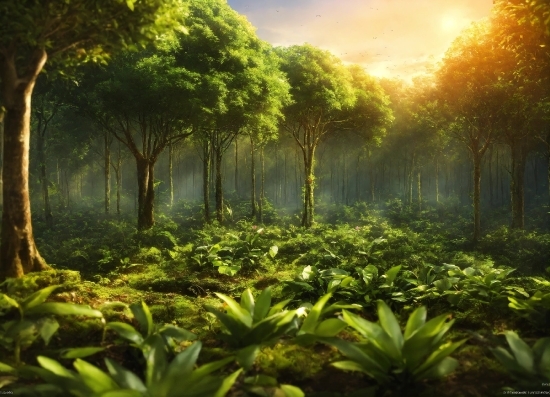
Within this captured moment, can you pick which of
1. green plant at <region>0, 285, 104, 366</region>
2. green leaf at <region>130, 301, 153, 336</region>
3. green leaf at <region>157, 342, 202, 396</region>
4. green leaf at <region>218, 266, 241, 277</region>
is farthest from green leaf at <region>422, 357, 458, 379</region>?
green leaf at <region>218, 266, 241, 277</region>

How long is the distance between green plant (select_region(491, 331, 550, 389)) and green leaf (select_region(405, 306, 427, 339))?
2.47ft

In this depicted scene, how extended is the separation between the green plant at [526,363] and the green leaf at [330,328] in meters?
1.37

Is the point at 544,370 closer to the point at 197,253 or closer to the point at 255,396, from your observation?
the point at 255,396

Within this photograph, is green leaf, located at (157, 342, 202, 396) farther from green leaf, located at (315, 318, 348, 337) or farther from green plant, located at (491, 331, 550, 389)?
green plant, located at (491, 331, 550, 389)

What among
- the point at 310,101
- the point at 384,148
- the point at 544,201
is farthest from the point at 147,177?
the point at 544,201

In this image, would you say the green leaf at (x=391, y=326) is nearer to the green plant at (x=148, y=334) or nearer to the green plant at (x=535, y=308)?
the green plant at (x=148, y=334)

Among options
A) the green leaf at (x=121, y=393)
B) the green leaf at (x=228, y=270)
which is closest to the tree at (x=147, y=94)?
the green leaf at (x=228, y=270)

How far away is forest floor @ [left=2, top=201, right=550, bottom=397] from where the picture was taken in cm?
429

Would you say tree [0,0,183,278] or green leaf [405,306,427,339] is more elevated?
tree [0,0,183,278]

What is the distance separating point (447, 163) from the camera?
5684cm

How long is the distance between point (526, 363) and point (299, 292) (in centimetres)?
438

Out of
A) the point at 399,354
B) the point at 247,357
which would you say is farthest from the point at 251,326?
the point at 399,354

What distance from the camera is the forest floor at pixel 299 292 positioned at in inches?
169

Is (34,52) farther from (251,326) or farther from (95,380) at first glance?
(95,380)
